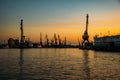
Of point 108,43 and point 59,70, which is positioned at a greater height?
point 108,43

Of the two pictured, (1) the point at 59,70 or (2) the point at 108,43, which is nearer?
(1) the point at 59,70

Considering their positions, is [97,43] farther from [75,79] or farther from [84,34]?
[75,79]

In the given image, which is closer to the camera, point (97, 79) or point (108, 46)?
point (97, 79)

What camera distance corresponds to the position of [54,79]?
29047 mm

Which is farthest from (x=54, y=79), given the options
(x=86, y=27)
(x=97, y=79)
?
(x=86, y=27)

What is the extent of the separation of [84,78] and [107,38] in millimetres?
118070

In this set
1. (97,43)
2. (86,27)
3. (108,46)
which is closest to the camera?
(108,46)

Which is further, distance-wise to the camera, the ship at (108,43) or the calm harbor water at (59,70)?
the ship at (108,43)

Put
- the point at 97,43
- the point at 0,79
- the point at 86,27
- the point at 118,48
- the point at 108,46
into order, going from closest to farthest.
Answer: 1. the point at 0,79
2. the point at 118,48
3. the point at 108,46
4. the point at 97,43
5. the point at 86,27

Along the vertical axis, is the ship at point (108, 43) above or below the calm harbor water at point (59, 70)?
above

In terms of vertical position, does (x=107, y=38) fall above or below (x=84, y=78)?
above

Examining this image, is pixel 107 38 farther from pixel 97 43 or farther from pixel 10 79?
pixel 10 79

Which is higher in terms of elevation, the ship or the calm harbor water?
the ship

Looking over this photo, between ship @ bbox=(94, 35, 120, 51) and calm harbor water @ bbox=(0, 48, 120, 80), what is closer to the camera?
calm harbor water @ bbox=(0, 48, 120, 80)
